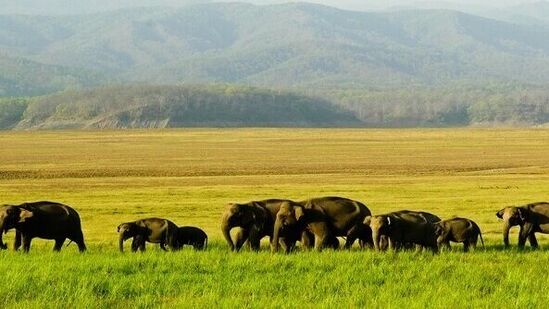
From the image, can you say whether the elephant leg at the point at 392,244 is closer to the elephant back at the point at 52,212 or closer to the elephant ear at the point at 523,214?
the elephant ear at the point at 523,214

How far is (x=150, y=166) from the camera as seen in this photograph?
68.0 m

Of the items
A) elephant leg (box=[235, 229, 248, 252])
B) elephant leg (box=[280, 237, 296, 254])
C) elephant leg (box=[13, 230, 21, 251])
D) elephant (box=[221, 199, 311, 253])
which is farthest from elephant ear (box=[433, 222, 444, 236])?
elephant leg (box=[13, 230, 21, 251])

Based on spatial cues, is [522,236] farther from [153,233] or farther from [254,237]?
[153,233]

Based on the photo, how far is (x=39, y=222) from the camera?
65.7 feet

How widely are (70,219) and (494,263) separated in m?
9.13

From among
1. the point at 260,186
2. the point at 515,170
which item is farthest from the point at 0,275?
the point at 515,170

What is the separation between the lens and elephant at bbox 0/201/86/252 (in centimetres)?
1944

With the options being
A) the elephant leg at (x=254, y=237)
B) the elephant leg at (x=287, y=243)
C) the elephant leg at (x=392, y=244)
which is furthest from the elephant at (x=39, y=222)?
the elephant leg at (x=392, y=244)

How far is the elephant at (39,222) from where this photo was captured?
19.4 metres

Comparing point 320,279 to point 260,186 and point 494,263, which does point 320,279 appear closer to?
point 494,263

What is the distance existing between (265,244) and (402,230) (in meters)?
4.40

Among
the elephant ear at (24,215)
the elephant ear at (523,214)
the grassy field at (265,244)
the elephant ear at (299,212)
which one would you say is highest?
the elephant ear at (24,215)

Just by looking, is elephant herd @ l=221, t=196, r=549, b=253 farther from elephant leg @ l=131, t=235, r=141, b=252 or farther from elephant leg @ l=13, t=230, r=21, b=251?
elephant leg @ l=13, t=230, r=21, b=251

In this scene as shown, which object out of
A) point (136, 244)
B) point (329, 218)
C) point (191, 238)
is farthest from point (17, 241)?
point (329, 218)
